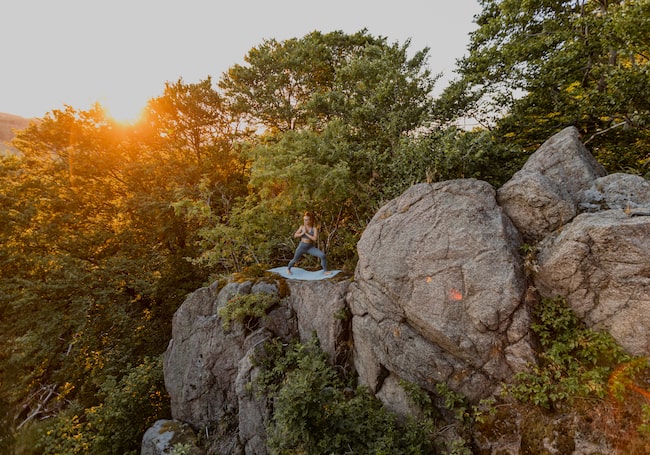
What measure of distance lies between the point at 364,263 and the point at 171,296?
13847 mm

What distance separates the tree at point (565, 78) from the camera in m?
8.18

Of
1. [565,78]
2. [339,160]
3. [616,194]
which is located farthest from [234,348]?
[565,78]

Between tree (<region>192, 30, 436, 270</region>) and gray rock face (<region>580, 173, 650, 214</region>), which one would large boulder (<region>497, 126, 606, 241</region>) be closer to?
gray rock face (<region>580, 173, 650, 214</region>)

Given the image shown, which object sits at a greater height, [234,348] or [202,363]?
[234,348]

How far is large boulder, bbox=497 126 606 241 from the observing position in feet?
20.0

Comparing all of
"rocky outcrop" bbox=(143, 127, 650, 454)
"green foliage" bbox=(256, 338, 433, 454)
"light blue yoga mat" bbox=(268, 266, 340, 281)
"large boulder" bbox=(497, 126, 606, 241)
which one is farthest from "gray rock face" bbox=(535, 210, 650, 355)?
"light blue yoga mat" bbox=(268, 266, 340, 281)

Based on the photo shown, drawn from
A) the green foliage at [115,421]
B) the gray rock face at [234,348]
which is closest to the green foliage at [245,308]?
the gray rock face at [234,348]

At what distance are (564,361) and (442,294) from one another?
240 cm

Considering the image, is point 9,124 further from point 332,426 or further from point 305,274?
point 332,426

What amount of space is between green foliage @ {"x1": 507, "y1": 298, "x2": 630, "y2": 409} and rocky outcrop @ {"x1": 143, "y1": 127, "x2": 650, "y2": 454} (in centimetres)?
20

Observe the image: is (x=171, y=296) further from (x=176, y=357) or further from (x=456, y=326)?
(x=456, y=326)

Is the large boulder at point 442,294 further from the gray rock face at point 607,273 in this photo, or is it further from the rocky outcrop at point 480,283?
the gray rock face at point 607,273

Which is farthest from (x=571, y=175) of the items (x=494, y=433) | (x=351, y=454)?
(x=351, y=454)

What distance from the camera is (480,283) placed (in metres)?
5.84
